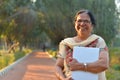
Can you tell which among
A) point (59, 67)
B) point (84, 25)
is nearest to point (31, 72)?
point (59, 67)

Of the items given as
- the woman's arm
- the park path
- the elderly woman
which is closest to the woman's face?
the elderly woman

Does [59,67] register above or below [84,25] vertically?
below

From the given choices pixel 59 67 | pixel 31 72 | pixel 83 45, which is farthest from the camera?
pixel 31 72

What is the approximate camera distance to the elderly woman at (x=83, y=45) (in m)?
3.34

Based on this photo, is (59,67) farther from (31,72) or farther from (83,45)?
(31,72)

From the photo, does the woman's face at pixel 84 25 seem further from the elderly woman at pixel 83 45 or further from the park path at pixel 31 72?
the park path at pixel 31 72

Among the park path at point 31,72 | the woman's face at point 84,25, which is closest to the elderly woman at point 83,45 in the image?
the woman's face at point 84,25

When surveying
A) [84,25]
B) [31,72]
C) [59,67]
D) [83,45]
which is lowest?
[31,72]

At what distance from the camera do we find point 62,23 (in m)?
28.3

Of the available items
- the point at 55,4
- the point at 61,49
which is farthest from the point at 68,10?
the point at 61,49

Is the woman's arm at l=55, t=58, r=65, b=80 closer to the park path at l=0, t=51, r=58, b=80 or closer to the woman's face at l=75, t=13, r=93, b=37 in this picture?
the woman's face at l=75, t=13, r=93, b=37

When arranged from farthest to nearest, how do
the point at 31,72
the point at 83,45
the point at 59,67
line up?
the point at 31,72 < the point at 59,67 < the point at 83,45

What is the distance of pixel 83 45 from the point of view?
3449mm

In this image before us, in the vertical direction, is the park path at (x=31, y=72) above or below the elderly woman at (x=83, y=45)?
below
